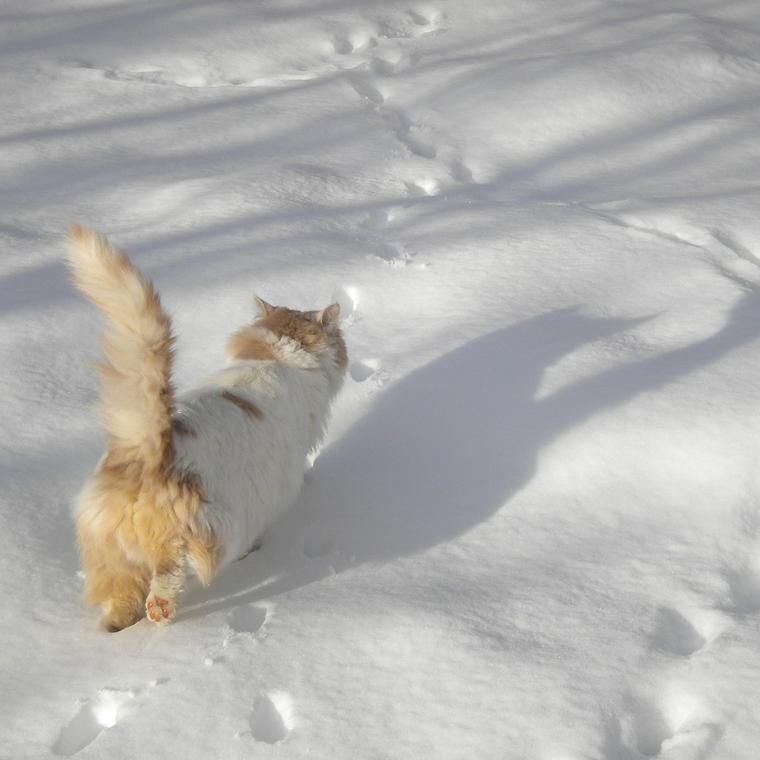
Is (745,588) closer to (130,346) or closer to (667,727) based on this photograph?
(667,727)

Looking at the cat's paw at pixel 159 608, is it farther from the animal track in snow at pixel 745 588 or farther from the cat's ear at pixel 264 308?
the animal track in snow at pixel 745 588

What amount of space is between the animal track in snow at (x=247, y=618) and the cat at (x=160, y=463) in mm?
155

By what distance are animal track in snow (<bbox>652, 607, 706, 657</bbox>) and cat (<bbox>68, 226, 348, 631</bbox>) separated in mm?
1189

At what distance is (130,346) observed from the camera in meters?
2.45

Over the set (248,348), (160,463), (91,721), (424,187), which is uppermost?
(160,463)

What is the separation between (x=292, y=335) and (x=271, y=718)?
1396 mm

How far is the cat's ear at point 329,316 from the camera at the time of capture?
11.5 ft

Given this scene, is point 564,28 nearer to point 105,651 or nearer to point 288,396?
point 288,396

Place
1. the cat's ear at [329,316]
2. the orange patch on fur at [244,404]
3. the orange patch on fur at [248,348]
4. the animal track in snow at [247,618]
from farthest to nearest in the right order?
1. the cat's ear at [329,316]
2. the orange patch on fur at [248,348]
3. the orange patch on fur at [244,404]
4. the animal track in snow at [247,618]

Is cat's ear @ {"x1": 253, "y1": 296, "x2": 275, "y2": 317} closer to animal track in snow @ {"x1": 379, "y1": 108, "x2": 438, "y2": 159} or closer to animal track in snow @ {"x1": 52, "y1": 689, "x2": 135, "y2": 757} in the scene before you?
animal track in snow @ {"x1": 52, "y1": 689, "x2": 135, "y2": 757}

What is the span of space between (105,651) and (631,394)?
6.81 feet

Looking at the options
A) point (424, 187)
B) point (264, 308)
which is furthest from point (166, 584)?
point (424, 187)

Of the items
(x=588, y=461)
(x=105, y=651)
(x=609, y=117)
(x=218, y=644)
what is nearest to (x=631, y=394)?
(x=588, y=461)

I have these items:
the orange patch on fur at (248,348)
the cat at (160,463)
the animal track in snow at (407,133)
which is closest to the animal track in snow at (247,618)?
the cat at (160,463)
